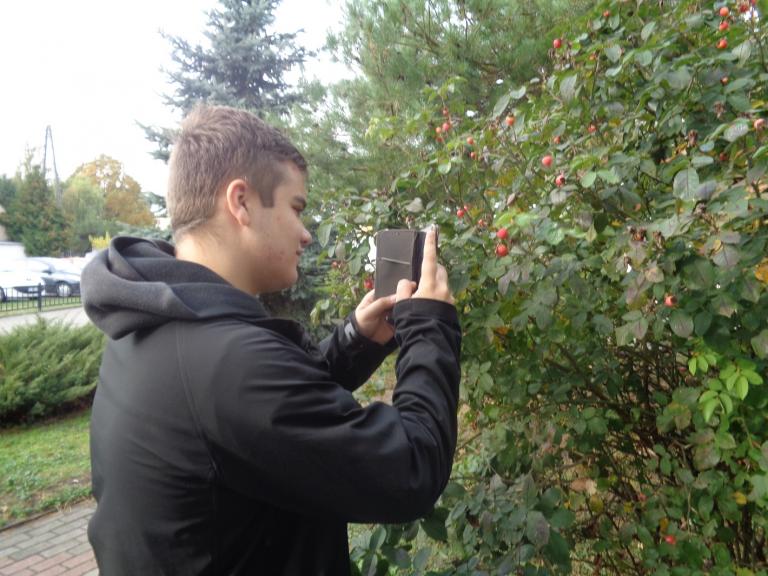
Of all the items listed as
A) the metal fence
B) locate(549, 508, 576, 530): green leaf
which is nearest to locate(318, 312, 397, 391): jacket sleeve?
locate(549, 508, 576, 530): green leaf

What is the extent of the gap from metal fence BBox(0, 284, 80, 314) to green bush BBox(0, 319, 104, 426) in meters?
8.84

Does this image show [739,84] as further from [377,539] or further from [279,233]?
[377,539]

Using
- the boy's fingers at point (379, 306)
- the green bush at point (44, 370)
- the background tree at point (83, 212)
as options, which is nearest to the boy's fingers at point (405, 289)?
the boy's fingers at point (379, 306)

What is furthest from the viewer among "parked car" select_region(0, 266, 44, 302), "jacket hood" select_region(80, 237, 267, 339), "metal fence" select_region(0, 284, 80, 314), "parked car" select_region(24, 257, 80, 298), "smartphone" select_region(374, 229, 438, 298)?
"parked car" select_region(24, 257, 80, 298)

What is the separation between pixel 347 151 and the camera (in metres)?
6.95

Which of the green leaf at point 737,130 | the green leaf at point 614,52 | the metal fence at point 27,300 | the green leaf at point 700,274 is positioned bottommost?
the metal fence at point 27,300

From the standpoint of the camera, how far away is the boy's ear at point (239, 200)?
128 centimetres

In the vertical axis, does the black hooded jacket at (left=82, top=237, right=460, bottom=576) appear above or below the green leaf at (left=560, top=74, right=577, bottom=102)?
below

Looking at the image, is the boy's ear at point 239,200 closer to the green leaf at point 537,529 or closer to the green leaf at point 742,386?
the green leaf at point 537,529

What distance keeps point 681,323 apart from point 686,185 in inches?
12.5

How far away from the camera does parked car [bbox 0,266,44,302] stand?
68.8 feet

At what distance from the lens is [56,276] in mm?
23609

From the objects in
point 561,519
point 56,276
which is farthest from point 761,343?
point 56,276

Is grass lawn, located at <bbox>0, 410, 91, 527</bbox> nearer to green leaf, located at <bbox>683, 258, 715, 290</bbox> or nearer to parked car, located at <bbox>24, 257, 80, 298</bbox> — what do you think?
green leaf, located at <bbox>683, 258, 715, 290</bbox>
